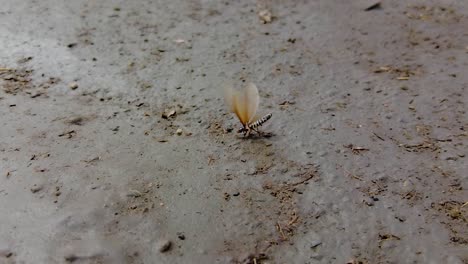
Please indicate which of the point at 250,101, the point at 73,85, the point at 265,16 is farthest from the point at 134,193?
the point at 265,16

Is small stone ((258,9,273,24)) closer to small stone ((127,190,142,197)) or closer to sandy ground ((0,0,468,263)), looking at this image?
sandy ground ((0,0,468,263))

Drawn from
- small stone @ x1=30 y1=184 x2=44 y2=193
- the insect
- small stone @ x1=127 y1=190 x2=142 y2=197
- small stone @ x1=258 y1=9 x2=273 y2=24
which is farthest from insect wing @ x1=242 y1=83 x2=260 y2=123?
small stone @ x1=258 y1=9 x2=273 y2=24

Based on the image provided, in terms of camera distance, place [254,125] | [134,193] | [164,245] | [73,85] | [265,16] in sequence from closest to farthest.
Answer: [164,245] → [134,193] → [254,125] → [73,85] → [265,16]

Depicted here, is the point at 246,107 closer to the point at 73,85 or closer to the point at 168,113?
the point at 168,113

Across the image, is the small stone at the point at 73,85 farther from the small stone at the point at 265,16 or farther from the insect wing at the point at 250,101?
the small stone at the point at 265,16

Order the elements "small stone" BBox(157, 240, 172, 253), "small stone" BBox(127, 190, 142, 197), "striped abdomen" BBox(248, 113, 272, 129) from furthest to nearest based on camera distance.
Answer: "striped abdomen" BBox(248, 113, 272, 129)
"small stone" BBox(127, 190, 142, 197)
"small stone" BBox(157, 240, 172, 253)

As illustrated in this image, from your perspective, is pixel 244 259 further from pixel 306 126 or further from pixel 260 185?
pixel 306 126

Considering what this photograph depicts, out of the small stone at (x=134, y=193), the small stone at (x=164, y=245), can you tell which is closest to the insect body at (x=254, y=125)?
the small stone at (x=134, y=193)

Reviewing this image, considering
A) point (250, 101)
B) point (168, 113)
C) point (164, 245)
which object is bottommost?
point (164, 245)
